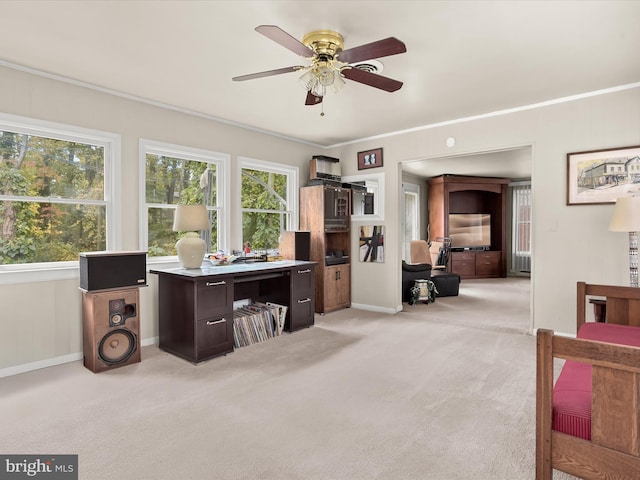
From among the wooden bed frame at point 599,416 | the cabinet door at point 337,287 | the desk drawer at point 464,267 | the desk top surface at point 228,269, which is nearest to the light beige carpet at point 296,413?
the wooden bed frame at point 599,416

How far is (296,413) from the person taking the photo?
2377 mm

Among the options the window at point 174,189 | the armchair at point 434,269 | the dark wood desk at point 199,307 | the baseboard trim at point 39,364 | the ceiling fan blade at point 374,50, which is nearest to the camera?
the ceiling fan blade at point 374,50

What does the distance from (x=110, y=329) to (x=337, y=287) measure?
303 centimetres

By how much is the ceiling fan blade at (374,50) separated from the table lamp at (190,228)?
210 centimetres

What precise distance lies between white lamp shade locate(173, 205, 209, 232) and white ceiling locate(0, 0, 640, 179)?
1136 mm

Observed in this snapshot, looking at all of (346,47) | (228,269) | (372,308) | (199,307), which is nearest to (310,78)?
(346,47)

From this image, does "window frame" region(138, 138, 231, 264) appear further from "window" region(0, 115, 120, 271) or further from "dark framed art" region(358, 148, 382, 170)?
"dark framed art" region(358, 148, 382, 170)

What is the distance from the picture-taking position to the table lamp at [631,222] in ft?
10.1

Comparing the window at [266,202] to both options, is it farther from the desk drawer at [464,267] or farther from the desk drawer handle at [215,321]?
the desk drawer at [464,267]

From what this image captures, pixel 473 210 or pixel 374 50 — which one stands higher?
pixel 374 50

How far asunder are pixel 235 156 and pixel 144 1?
249cm

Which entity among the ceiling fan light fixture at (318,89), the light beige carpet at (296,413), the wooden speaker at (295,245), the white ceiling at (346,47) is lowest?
the light beige carpet at (296,413)

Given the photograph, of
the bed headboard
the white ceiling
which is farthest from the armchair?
the bed headboard

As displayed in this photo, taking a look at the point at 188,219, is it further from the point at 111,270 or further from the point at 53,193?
the point at 53,193
